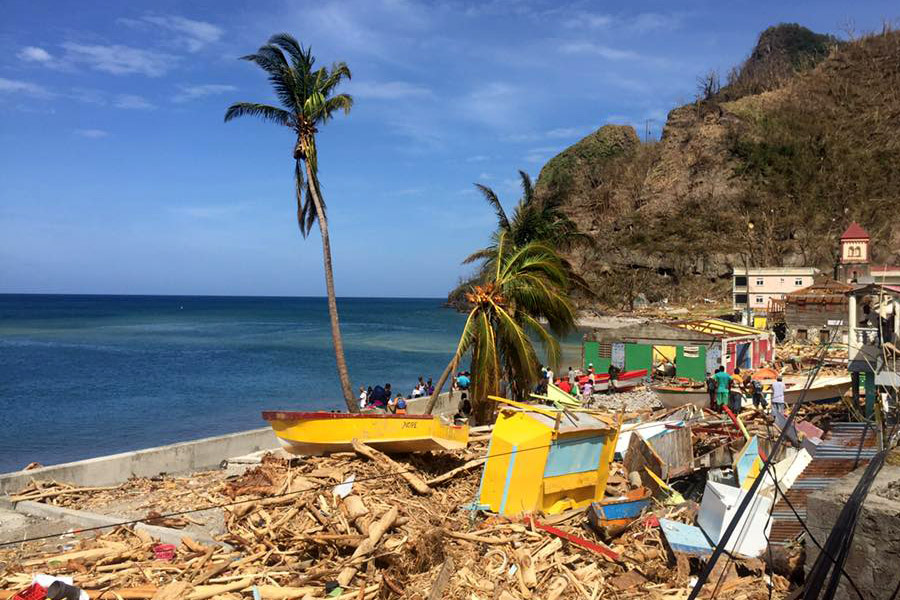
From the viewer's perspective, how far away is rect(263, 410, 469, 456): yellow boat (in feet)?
39.0

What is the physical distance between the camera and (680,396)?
23.0m

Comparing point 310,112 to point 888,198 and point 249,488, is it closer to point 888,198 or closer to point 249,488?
point 249,488

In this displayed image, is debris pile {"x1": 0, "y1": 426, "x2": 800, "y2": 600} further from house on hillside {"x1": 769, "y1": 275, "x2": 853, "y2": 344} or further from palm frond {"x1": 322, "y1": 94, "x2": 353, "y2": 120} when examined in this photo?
house on hillside {"x1": 769, "y1": 275, "x2": 853, "y2": 344}

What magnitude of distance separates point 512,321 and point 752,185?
299 ft

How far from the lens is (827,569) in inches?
172

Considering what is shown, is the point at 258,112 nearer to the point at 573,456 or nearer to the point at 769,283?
the point at 573,456

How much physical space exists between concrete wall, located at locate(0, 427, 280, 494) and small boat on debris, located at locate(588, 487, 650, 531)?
10.1 meters

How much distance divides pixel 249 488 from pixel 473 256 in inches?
477

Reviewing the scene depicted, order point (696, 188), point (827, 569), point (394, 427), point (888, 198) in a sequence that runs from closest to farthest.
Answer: point (827, 569), point (394, 427), point (888, 198), point (696, 188)

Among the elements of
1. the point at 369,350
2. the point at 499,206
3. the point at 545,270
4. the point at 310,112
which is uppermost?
the point at 310,112

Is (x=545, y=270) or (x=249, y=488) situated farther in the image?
(x=545, y=270)

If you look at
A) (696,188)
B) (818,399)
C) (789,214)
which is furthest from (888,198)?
(818,399)

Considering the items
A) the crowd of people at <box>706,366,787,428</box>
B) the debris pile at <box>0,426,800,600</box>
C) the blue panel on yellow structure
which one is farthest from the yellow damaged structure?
the crowd of people at <box>706,366,787,428</box>

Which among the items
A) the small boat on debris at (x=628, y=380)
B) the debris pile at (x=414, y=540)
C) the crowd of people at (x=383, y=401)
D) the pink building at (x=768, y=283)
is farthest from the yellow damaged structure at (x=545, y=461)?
the pink building at (x=768, y=283)
